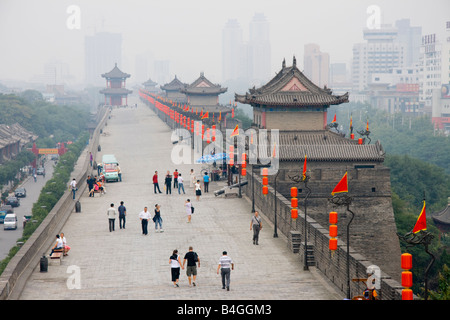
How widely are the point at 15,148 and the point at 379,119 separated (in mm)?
68579

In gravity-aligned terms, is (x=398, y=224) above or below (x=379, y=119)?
below

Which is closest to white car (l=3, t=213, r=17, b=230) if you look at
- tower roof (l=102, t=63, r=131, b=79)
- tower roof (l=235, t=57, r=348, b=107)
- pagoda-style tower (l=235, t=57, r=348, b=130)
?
tower roof (l=235, t=57, r=348, b=107)

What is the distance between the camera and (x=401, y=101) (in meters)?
173

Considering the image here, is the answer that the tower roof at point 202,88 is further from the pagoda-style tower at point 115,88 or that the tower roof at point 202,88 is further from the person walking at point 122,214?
the pagoda-style tower at point 115,88

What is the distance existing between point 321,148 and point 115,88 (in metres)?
111

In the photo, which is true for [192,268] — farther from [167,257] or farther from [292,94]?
[292,94]

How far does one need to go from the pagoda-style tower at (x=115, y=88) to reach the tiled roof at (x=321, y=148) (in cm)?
10563

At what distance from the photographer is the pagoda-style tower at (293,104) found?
37281mm

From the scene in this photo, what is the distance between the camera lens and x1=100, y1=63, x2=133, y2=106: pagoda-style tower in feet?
458

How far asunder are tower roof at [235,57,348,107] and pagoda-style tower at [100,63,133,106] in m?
104

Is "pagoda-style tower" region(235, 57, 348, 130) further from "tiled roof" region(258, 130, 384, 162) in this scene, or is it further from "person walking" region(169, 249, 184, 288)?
"person walking" region(169, 249, 184, 288)
